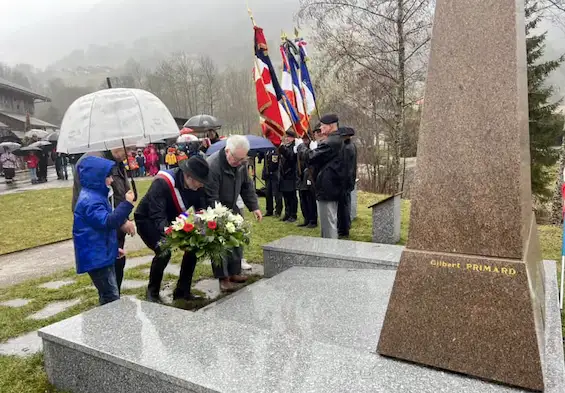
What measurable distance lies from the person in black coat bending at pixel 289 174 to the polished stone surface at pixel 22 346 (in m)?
5.87

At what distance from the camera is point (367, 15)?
1448cm

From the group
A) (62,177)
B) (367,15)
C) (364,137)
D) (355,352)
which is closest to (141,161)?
(62,177)

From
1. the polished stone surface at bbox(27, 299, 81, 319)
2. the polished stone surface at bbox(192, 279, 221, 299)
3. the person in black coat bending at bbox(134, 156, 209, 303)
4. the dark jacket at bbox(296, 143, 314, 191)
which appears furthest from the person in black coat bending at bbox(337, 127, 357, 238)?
the polished stone surface at bbox(27, 299, 81, 319)

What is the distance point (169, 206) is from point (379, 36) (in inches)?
466

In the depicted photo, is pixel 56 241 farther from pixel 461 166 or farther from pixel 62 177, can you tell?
pixel 62 177

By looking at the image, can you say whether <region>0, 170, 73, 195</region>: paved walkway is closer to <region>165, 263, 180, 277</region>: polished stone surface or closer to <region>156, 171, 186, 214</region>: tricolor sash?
<region>165, 263, 180, 277</region>: polished stone surface

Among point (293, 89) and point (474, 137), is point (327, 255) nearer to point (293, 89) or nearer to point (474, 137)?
point (474, 137)

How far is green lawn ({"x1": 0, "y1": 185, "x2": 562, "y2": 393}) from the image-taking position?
3.73 m

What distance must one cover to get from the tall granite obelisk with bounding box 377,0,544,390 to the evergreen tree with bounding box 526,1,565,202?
60.5 feet

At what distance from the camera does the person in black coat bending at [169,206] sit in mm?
4742

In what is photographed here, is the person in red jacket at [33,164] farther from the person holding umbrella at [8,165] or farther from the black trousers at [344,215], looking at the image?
the black trousers at [344,215]

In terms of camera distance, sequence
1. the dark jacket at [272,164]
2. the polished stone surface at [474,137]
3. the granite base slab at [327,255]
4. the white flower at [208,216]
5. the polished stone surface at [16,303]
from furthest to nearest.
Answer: the dark jacket at [272,164], the polished stone surface at [16,303], the granite base slab at [327,255], the white flower at [208,216], the polished stone surface at [474,137]

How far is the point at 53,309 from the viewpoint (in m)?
5.29

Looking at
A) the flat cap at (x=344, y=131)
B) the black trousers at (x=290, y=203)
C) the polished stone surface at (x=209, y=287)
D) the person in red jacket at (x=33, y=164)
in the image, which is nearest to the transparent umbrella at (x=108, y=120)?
the polished stone surface at (x=209, y=287)
